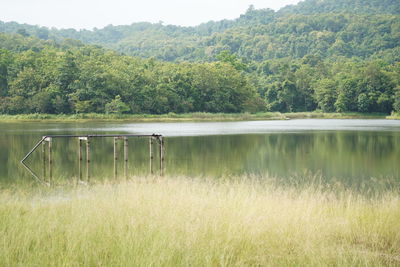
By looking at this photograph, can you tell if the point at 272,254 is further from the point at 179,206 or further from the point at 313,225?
the point at 179,206

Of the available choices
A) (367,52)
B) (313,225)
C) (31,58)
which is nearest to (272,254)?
(313,225)

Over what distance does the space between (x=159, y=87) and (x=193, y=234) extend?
81482 mm

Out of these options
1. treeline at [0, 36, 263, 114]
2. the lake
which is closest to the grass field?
the lake

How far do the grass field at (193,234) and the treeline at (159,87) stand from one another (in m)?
71.8

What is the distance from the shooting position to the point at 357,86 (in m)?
99.2

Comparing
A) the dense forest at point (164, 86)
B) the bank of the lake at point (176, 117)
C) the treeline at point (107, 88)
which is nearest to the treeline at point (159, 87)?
the treeline at point (107, 88)

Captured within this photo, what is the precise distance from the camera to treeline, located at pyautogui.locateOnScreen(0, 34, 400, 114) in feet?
264

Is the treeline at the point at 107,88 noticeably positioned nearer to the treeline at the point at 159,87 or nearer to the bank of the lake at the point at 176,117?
the treeline at the point at 159,87

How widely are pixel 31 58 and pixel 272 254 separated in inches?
3636

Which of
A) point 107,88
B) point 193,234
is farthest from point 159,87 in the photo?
point 193,234

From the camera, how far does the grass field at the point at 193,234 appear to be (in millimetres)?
5832

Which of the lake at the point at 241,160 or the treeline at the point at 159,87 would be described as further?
the treeline at the point at 159,87

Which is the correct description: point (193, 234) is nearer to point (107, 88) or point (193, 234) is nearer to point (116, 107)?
point (116, 107)

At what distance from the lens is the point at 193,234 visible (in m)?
6.41
